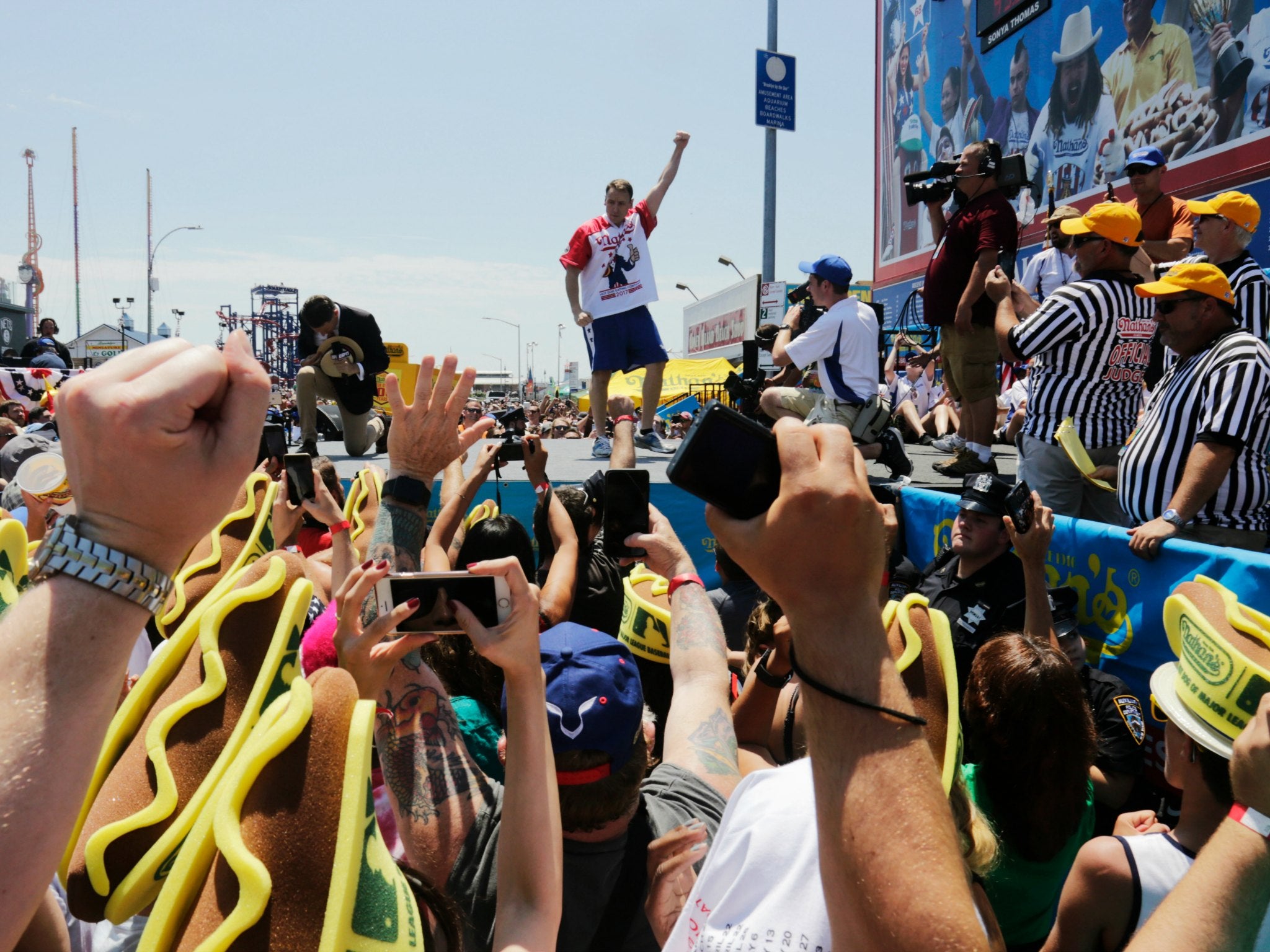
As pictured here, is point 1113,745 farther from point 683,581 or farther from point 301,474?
point 301,474

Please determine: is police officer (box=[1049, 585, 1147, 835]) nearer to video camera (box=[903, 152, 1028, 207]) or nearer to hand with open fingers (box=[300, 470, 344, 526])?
hand with open fingers (box=[300, 470, 344, 526])

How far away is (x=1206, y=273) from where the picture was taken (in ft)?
11.2

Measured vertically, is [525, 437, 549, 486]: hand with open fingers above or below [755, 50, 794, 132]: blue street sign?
below

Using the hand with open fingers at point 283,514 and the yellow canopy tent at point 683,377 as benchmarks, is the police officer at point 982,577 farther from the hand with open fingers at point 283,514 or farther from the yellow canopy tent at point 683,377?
the yellow canopy tent at point 683,377

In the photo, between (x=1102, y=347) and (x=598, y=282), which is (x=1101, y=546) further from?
(x=598, y=282)

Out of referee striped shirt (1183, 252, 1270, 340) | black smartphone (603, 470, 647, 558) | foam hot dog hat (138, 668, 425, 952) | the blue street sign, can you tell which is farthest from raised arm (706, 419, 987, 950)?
→ the blue street sign

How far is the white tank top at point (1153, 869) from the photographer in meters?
1.72

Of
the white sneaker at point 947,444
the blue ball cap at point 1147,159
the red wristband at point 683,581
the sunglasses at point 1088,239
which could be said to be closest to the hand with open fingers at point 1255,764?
the red wristband at point 683,581

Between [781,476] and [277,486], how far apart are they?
9.14 feet

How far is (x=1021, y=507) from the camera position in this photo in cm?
332

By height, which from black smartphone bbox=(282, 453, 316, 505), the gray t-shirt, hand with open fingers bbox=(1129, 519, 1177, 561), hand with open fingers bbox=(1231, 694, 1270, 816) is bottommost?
the gray t-shirt

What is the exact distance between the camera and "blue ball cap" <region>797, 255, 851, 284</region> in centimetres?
594

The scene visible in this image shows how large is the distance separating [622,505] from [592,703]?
37.9 inches

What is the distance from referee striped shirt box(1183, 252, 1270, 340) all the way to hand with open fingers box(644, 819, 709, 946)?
426 cm
